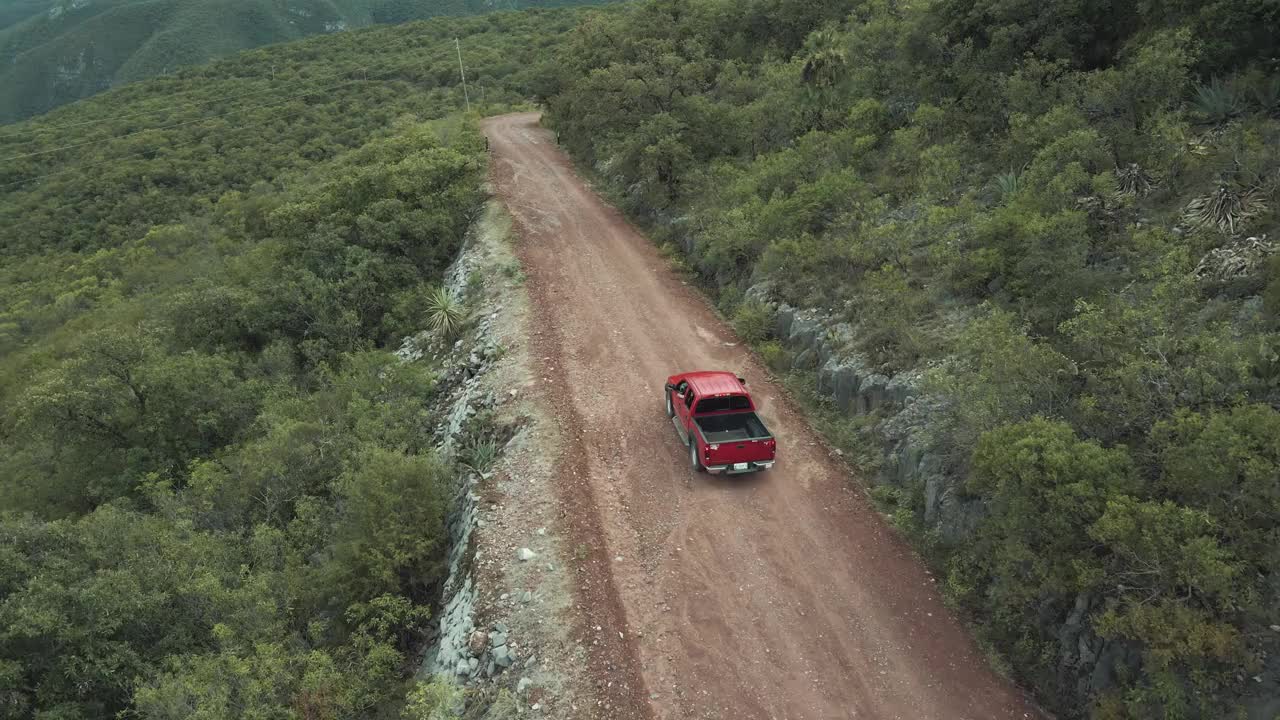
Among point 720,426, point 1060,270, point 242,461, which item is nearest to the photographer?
point 1060,270

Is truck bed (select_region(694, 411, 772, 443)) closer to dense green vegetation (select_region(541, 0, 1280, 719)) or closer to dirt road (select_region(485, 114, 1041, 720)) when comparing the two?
dirt road (select_region(485, 114, 1041, 720))

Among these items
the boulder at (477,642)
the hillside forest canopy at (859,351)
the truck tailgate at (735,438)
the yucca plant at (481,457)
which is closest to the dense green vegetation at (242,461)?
the hillside forest canopy at (859,351)

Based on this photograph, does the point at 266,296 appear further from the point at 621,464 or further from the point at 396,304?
the point at 621,464

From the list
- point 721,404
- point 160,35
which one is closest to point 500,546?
point 721,404

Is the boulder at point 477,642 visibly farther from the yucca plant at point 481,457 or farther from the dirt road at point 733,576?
the yucca plant at point 481,457

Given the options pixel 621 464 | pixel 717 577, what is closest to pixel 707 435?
pixel 621 464

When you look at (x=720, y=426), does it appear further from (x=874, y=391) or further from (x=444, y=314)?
(x=444, y=314)

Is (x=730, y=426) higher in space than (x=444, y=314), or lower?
lower
